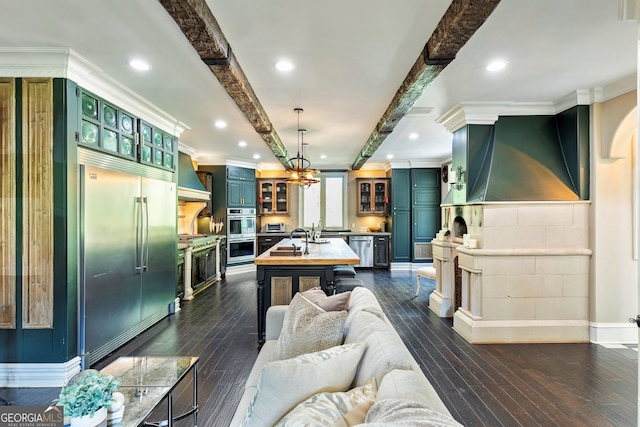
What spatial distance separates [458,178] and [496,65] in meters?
1.72

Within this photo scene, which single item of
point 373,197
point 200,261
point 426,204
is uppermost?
point 373,197

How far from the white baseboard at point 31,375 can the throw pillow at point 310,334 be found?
2.31m

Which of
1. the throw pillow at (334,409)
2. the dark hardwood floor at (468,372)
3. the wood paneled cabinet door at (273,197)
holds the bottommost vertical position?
the dark hardwood floor at (468,372)

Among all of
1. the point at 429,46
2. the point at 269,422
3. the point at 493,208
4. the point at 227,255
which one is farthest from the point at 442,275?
the point at 227,255

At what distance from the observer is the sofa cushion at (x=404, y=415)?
827 mm

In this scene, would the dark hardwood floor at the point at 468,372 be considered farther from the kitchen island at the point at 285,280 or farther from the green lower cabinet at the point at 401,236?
the green lower cabinet at the point at 401,236

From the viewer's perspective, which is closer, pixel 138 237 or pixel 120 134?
pixel 120 134

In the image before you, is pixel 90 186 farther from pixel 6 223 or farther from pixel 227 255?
pixel 227 255

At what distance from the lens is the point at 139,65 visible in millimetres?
2984

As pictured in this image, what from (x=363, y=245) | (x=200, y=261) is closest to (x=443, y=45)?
(x=200, y=261)

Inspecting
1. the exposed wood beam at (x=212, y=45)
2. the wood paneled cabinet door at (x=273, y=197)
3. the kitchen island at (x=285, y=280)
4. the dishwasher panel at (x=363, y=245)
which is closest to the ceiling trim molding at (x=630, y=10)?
the exposed wood beam at (x=212, y=45)

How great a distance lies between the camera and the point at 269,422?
46.0 inches

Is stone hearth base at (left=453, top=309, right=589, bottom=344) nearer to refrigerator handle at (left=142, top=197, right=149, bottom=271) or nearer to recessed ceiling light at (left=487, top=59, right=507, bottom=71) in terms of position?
recessed ceiling light at (left=487, top=59, right=507, bottom=71)

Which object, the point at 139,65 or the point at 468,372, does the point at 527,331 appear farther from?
the point at 139,65
